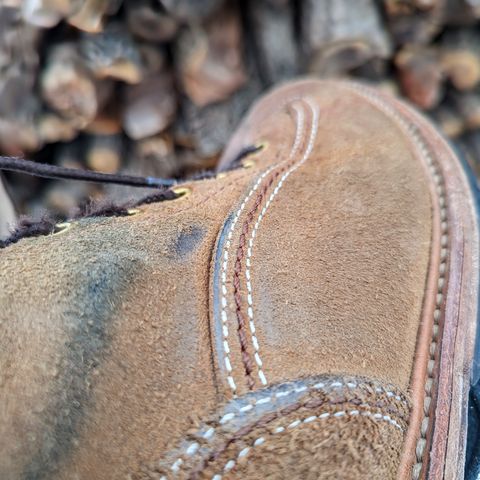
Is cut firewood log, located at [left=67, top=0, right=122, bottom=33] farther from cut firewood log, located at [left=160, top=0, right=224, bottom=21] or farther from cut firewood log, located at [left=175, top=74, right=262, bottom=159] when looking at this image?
cut firewood log, located at [left=175, top=74, right=262, bottom=159]

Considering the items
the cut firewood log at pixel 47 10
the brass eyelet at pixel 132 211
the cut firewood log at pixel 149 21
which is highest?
the cut firewood log at pixel 47 10

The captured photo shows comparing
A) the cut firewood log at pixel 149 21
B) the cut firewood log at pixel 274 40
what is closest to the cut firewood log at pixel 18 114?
the cut firewood log at pixel 149 21

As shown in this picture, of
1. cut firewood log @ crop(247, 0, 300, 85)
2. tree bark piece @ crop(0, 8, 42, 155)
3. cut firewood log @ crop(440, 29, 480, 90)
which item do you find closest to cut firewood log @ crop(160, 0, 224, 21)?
cut firewood log @ crop(247, 0, 300, 85)

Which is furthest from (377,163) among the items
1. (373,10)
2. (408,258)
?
(373,10)

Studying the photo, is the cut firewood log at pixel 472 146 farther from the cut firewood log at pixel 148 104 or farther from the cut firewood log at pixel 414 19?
the cut firewood log at pixel 148 104

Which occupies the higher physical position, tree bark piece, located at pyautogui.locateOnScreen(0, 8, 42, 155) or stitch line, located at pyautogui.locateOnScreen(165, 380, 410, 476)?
tree bark piece, located at pyautogui.locateOnScreen(0, 8, 42, 155)

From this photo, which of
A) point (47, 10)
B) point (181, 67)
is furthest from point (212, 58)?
point (47, 10)
